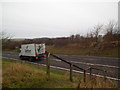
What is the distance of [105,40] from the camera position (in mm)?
28484

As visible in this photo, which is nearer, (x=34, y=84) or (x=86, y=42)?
(x=34, y=84)

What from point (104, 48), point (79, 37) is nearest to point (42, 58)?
point (104, 48)

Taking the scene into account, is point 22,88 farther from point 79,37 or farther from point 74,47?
point 79,37

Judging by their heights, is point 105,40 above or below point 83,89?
above

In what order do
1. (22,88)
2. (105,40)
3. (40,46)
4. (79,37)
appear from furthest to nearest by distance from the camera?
(79,37) < (105,40) < (40,46) < (22,88)

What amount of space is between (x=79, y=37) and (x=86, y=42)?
4757 millimetres

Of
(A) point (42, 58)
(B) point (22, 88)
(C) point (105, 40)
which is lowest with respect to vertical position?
(A) point (42, 58)

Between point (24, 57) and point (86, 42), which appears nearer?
point (24, 57)

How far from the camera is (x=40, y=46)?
18375 mm

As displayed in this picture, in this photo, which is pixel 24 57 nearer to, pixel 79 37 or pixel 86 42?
pixel 86 42

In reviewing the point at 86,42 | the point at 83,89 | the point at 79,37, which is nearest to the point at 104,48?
the point at 86,42

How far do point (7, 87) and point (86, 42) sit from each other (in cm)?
3024

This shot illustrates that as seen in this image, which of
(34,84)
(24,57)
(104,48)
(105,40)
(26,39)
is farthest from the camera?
(105,40)

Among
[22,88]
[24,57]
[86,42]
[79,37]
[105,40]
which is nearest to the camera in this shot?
[22,88]
